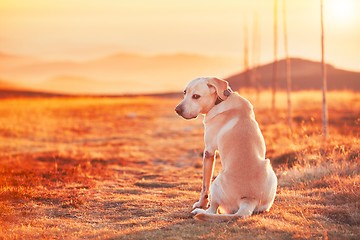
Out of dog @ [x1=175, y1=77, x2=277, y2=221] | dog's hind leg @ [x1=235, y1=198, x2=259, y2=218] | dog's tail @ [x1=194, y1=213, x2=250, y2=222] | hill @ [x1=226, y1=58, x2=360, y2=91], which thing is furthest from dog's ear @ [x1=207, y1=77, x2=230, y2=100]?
hill @ [x1=226, y1=58, x2=360, y2=91]

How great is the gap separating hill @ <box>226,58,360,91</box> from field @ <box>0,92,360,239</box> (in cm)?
4902

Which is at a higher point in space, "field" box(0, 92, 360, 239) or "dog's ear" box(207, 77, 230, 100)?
"dog's ear" box(207, 77, 230, 100)

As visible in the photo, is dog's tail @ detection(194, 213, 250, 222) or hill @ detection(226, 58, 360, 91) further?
Answer: hill @ detection(226, 58, 360, 91)

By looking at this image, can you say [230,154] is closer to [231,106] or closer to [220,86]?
[231,106]

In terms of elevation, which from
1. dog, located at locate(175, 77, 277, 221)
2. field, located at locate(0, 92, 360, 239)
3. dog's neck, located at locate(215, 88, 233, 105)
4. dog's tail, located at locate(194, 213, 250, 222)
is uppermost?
dog's neck, located at locate(215, 88, 233, 105)

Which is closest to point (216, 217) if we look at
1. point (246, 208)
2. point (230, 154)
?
point (246, 208)

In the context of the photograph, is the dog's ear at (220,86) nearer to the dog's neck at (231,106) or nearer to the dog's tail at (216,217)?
the dog's neck at (231,106)

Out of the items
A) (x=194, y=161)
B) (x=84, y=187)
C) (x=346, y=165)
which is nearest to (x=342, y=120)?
(x=194, y=161)

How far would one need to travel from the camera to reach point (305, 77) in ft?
270

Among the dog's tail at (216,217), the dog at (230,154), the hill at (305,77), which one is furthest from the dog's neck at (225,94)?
the hill at (305,77)

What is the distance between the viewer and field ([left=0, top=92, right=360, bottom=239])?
6.84 meters

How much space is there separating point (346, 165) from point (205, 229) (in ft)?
16.9

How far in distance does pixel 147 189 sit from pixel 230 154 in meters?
4.17

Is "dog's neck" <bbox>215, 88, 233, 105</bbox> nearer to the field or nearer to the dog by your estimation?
the dog
